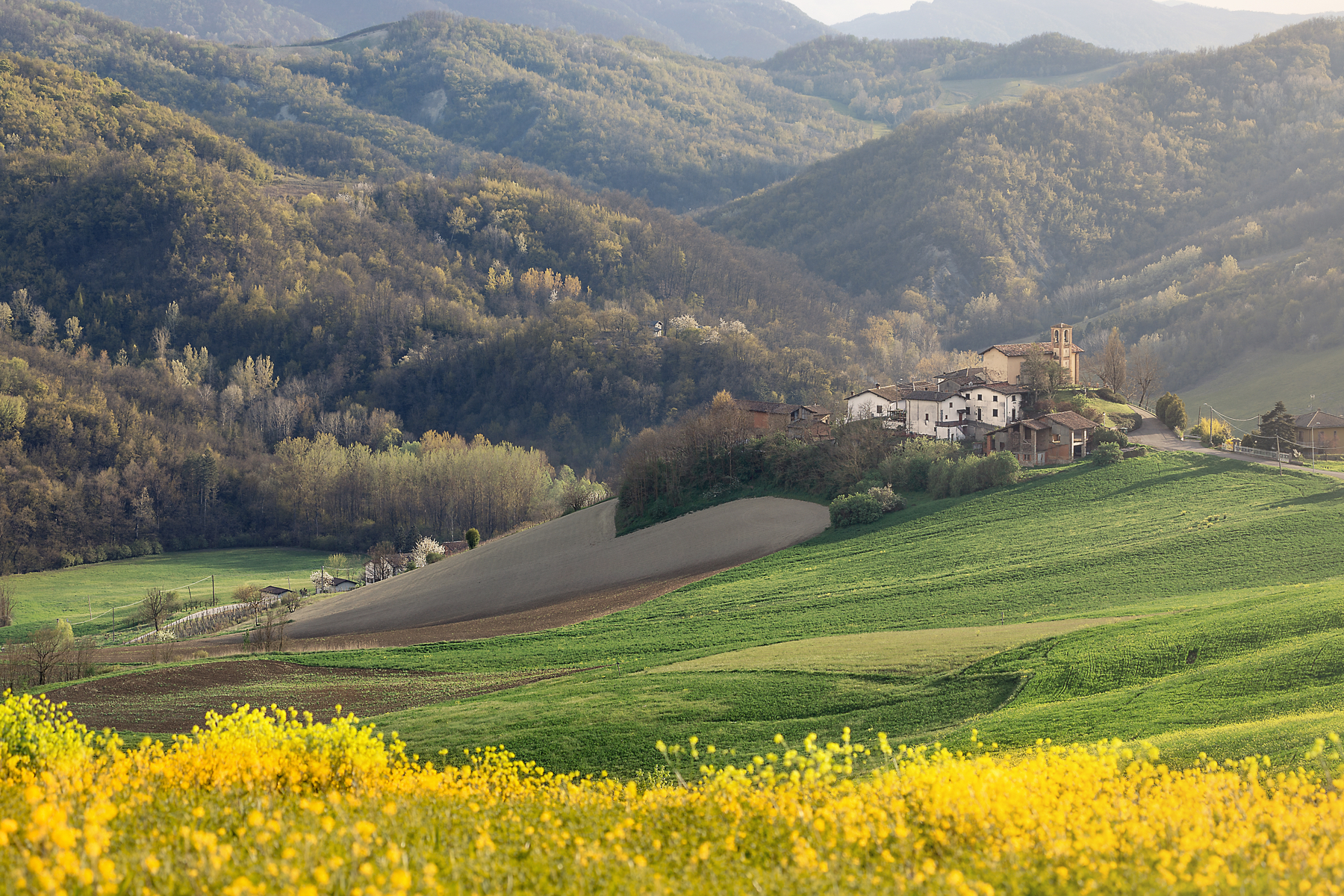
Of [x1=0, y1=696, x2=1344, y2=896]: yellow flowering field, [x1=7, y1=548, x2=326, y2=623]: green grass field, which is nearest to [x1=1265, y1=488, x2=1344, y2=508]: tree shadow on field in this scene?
[x1=0, y1=696, x2=1344, y2=896]: yellow flowering field

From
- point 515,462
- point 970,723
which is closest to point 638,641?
point 970,723

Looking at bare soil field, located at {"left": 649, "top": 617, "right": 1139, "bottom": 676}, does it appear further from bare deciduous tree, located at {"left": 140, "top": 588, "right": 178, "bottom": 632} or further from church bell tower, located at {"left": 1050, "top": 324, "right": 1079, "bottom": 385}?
church bell tower, located at {"left": 1050, "top": 324, "right": 1079, "bottom": 385}

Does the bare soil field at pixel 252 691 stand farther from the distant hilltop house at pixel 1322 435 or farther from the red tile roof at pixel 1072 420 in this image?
the distant hilltop house at pixel 1322 435

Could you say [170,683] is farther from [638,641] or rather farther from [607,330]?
[607,330]

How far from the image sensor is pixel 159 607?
259 ft

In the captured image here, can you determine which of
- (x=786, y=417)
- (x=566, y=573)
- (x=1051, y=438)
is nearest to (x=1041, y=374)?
(x=1051, y=438)

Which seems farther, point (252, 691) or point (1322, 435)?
point (1322, 435)

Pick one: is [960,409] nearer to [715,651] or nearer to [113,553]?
→ [715,651]

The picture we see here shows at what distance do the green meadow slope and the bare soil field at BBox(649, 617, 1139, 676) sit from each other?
7.9 inches

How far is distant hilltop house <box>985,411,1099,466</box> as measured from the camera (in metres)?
71.1

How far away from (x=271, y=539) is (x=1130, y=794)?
139 metres

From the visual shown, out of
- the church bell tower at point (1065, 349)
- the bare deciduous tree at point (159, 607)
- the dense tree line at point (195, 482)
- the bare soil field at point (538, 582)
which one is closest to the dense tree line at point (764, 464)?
the bare soil field at point (538, 582)

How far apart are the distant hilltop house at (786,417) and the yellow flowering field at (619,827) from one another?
258 ft

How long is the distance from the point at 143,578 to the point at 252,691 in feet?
295
